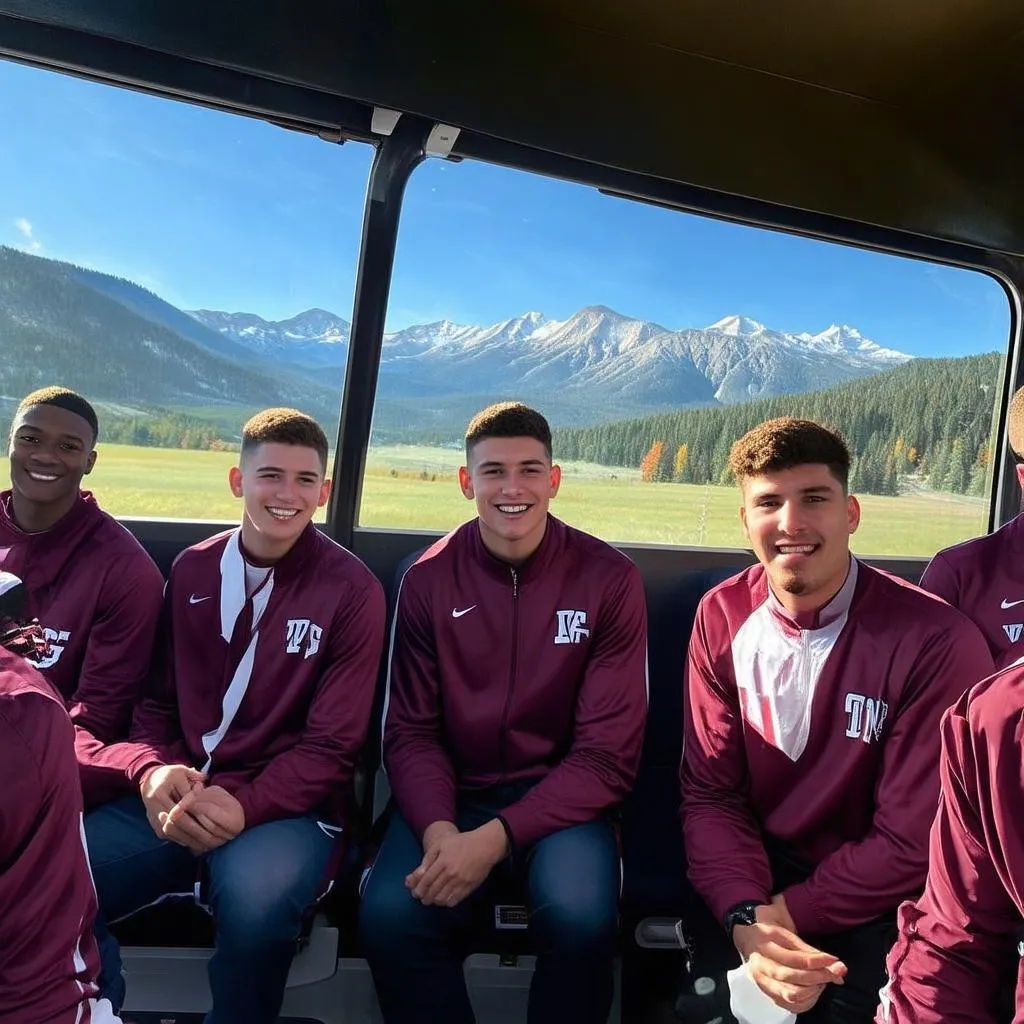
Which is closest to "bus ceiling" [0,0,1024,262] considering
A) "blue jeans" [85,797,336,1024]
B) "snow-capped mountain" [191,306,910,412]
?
"snow-capped mountain" [191,306,910,412]

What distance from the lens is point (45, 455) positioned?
2436 millimetres

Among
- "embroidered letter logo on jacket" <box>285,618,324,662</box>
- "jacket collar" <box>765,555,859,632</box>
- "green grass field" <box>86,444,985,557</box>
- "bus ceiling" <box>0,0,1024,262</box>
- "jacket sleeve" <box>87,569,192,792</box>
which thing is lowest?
"jacket sleeve" <box>87,569,192,792</box>

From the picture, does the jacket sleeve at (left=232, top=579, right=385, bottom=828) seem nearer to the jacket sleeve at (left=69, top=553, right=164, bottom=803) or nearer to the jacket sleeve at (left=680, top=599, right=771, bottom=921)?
the jacket sleeve at (left=69, top=553, right=164, bottom=803)

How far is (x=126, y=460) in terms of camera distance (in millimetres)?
2670

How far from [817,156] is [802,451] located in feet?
4.93

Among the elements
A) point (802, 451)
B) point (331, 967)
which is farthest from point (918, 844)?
point (331, 967)

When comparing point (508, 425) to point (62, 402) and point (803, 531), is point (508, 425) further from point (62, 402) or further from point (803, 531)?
point (62, 402)

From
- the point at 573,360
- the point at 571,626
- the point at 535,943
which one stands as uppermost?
the point at 573,360

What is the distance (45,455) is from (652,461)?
2.11 meters

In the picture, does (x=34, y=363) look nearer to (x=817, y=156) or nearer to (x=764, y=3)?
(x=764, y=3)

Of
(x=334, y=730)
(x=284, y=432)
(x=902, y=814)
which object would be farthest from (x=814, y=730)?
(x=284, y=432)

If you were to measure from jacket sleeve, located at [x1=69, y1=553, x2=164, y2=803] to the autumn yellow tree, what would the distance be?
179cm

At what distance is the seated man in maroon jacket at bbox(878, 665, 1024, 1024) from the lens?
1083mm

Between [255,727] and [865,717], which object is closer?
[865,717]
